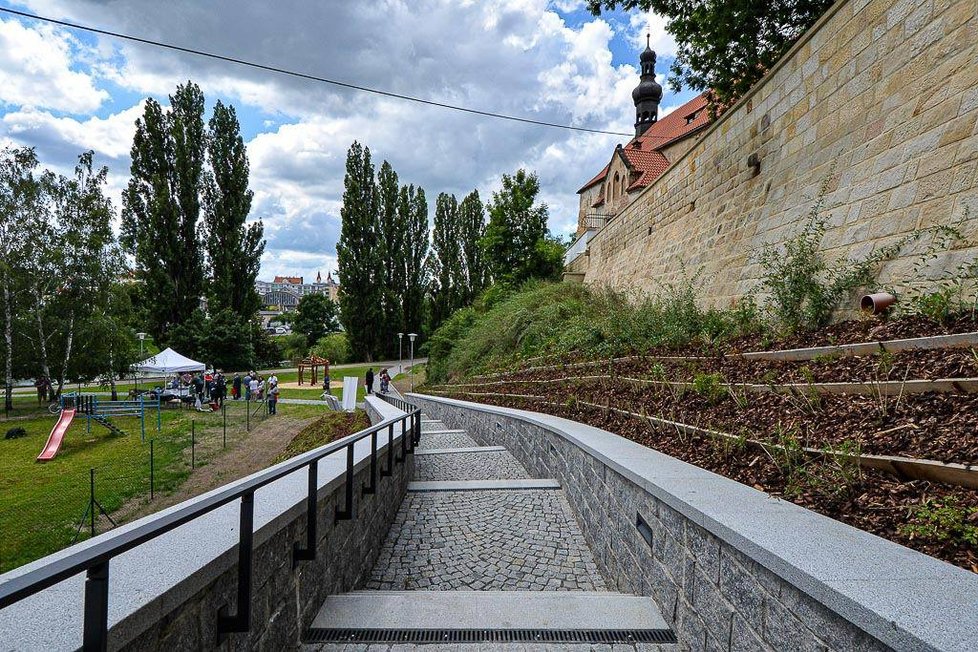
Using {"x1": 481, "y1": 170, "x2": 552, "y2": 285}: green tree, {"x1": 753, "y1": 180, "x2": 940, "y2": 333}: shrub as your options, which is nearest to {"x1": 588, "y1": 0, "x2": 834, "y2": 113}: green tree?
{"x1": 753, "y1": 180, "x2": 940, "y2": 333}: shrub

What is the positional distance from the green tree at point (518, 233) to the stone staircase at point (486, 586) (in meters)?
19.9

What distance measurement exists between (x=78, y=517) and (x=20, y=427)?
12.8 metres

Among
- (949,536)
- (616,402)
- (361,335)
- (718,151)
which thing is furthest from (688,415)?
(361,335)

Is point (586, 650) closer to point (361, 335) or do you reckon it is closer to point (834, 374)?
point (834, 374)

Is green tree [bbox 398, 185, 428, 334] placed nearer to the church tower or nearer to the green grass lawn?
the church tower

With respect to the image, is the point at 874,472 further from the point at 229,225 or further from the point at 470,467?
the point at 229,225

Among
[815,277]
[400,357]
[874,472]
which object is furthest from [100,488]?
[400,357]

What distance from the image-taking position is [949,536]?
186cm

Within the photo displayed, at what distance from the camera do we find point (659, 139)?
29109 millimetres

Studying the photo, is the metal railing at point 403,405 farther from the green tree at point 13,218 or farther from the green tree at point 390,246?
the green tree at point 390,246

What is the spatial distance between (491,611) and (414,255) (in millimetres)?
44812

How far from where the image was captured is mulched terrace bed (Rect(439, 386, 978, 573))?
2006mm

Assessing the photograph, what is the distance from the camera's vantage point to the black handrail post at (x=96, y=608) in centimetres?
112

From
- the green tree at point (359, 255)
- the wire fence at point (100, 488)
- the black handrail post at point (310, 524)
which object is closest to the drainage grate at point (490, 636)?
the black handrail post at point (310, 524)
